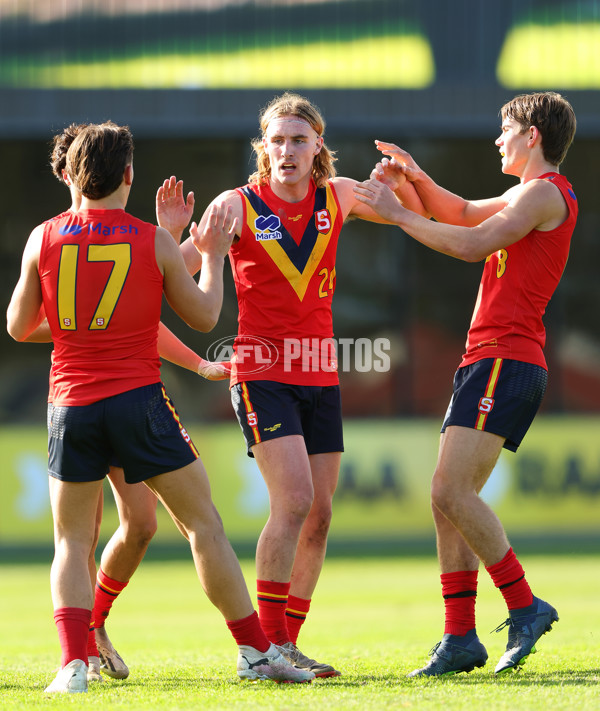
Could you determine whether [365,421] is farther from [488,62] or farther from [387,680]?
[387,680]

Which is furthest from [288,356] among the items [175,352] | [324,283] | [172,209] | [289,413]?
[172,209]

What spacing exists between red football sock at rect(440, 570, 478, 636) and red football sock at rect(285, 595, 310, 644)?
68 cm

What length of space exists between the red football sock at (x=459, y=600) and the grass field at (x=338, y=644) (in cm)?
22

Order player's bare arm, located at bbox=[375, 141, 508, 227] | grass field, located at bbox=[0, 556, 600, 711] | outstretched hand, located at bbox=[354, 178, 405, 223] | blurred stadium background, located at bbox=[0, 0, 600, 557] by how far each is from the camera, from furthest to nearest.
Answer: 1. blurred stadium background, located at bbox=[0, 0, 600, 557]
2. player's bare arm, located at bbox=[375, 141, 508, 227]
3. outstretched hand, located at bbox=[354, 178, 405, 223]
4. grass field, located at bbox=[0, 556, 600, 711]

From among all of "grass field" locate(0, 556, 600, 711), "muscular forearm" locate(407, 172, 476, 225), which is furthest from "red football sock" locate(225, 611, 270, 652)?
"muscular forearm" locate(407, 172, 476, 225)

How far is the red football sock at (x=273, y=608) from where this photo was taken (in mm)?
4996

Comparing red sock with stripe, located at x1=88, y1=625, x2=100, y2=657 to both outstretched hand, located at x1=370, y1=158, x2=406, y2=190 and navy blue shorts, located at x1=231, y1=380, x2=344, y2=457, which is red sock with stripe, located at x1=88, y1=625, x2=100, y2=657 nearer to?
navy blue shorts, located at x1=231, y1=380, x2=344, y2=457

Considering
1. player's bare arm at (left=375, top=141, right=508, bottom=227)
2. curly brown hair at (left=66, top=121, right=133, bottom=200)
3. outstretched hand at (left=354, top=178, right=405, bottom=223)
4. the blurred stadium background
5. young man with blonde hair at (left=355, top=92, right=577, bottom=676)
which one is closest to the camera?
curly brown hair at (left=66, top=121, right=133, bottom=200)

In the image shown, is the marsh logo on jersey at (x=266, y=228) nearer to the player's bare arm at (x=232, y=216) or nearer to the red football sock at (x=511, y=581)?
the player's bare arm at (x=232, y=216)

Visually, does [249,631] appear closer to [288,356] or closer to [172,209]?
[288,356]

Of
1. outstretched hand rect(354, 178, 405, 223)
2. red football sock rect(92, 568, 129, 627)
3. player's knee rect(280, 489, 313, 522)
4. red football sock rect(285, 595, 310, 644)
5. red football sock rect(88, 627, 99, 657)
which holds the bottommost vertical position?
red football sock rect(88, 627, 99, 657)

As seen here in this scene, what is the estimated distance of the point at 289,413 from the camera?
5129 millimetres

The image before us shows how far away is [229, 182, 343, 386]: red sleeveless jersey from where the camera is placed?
521 cm

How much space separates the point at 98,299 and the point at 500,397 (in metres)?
1.89
